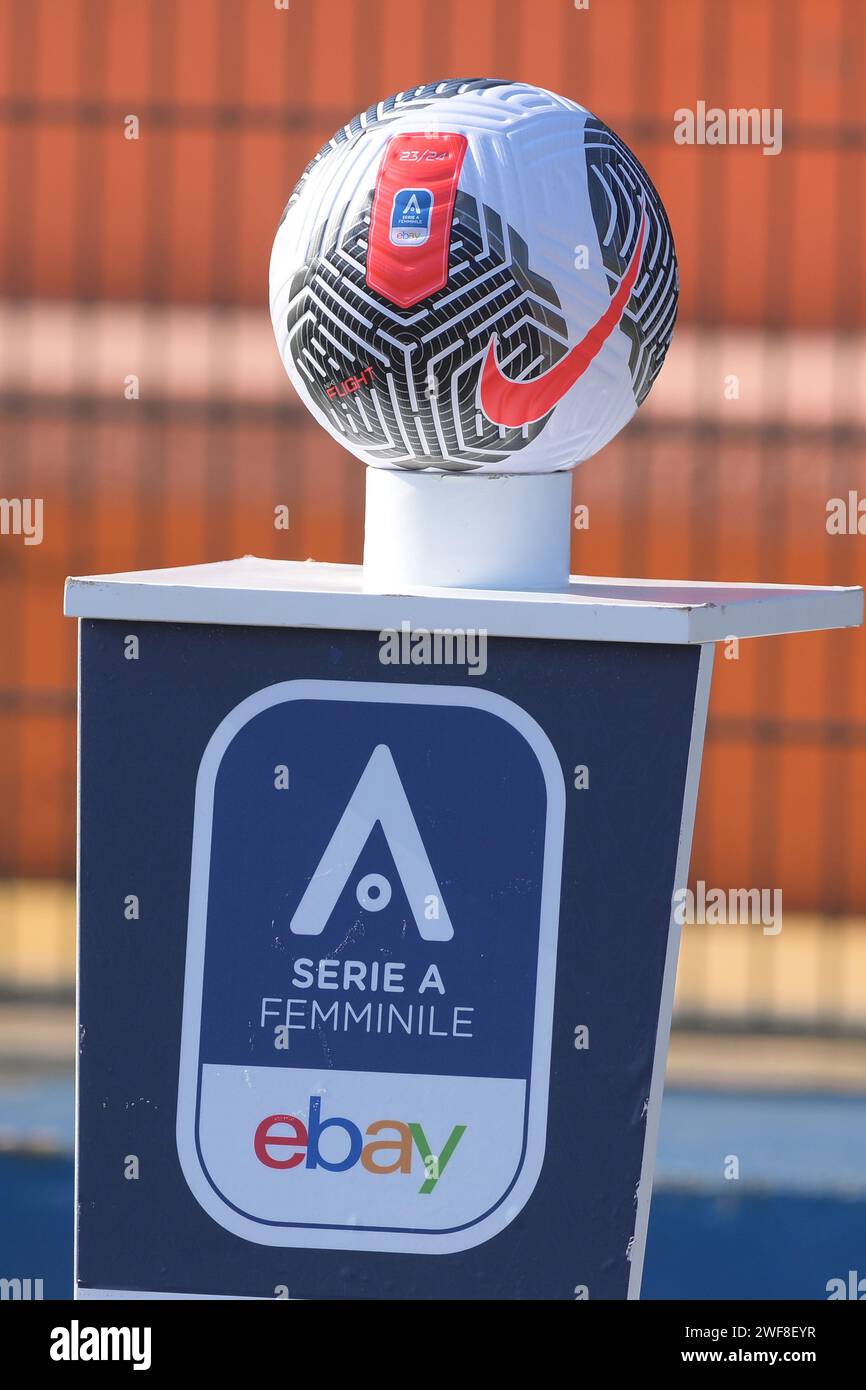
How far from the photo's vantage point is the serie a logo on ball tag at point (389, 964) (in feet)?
7.25

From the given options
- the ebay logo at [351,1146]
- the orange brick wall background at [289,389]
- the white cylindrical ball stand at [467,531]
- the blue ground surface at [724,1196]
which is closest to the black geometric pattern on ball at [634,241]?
the white cylindrical ball stand at [467,531]

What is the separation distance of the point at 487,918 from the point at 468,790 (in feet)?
0.44

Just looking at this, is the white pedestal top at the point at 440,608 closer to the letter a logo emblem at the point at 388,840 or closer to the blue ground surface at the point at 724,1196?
the letter a logo emblem at the point at 388,840

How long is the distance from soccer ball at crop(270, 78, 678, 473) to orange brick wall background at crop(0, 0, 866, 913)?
250cm

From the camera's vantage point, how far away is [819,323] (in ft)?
16.1

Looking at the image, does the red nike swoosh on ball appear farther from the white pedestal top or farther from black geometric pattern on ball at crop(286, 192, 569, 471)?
the white pedestal top

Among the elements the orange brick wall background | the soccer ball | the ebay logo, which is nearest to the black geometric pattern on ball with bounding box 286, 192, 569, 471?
the soccer ball

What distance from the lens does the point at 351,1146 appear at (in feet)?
7.29

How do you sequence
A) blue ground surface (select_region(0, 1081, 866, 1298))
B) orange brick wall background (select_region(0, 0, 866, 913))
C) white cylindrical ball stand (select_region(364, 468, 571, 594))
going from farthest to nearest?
1. orange brick wall background (select_region(0, 0, 866, 913))
2. blue ground surface (select_region(0, 1081, 866, 1298))
3. white cylindrical ball stand (select_region(364, 468, 571, 594))

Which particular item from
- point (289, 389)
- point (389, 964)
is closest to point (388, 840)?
point (389, 964)

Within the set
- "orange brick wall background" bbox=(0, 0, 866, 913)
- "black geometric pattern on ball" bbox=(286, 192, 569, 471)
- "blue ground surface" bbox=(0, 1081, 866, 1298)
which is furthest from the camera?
"orange brick wall background" bbox=(0, 0, 866, 913)

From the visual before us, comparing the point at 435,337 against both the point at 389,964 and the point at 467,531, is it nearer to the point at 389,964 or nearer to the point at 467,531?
the point at 467,531

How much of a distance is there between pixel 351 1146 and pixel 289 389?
9.24ft

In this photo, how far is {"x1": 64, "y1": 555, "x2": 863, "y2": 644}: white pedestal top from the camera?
2.16m
